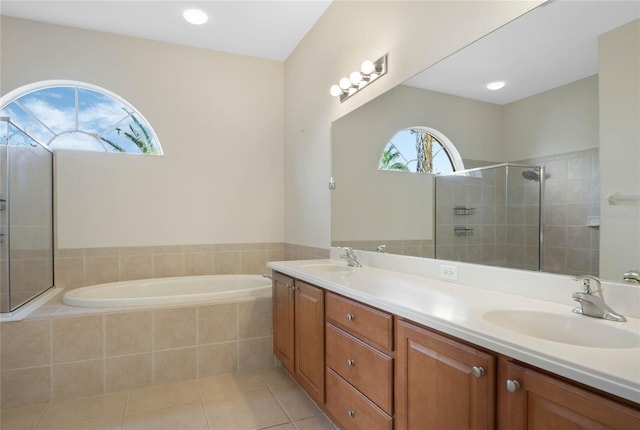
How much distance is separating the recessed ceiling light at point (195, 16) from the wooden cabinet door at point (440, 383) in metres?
2.89

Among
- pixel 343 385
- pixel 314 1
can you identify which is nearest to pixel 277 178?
pixel 314 1

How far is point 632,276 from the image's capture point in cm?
102

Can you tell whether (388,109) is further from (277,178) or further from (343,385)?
(277,178)

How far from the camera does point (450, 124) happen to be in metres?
1.72

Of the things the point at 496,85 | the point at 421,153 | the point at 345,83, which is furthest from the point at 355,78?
the point at 496,85

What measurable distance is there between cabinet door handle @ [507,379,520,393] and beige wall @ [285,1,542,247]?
1.29 metres

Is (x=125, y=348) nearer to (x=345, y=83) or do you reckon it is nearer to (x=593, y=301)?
(x=345, y=83)

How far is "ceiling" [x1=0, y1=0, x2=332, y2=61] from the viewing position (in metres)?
2.71

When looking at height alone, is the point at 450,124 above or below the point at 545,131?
above

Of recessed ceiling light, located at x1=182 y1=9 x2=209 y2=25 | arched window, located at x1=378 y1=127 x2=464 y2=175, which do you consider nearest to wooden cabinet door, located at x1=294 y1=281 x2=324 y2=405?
arched window, located at x1=378 y1=127 x2=464 y2=175

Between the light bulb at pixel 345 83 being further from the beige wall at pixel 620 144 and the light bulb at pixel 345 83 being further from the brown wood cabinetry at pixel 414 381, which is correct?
the beige wall at pixel 620 144

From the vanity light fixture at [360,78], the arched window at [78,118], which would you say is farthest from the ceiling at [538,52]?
the arched window at [78,118]

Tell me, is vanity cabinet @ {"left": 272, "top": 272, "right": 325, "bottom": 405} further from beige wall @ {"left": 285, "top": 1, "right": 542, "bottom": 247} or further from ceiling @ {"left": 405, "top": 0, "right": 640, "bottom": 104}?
ceiling @ {"left": 405, "top": 0, "right": 640, "bottom": 104}

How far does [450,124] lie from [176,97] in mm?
2742
